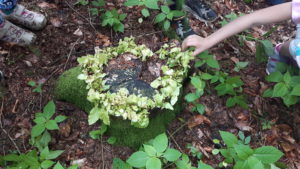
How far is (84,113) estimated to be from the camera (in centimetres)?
256

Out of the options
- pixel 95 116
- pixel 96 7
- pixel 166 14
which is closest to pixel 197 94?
pixel 95 116

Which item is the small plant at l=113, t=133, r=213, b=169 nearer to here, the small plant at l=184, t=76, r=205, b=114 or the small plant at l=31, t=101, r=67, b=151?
the small plant at l=184, t=76, r=205, b=114

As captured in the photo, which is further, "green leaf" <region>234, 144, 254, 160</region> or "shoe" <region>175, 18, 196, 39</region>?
"shoe" <region>175, 18, 196, 39</region>

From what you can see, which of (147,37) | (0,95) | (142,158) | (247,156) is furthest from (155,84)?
(0,95)

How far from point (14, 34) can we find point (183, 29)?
1.72 m

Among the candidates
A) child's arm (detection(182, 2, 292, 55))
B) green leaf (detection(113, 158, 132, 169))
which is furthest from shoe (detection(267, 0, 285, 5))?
green leaf (detection(113, 158, 132, 169))

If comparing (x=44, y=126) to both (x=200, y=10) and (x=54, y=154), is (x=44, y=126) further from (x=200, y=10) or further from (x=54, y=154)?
(x=200, y=10)

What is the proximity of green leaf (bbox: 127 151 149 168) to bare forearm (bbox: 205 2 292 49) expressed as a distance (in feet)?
3.59

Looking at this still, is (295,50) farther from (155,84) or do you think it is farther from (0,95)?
(0,95)

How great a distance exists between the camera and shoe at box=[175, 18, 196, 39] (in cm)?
323

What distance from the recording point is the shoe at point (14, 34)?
9.19 feet

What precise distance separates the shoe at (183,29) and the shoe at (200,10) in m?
0.46

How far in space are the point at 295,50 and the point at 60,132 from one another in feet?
6.85

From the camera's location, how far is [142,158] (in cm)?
195
